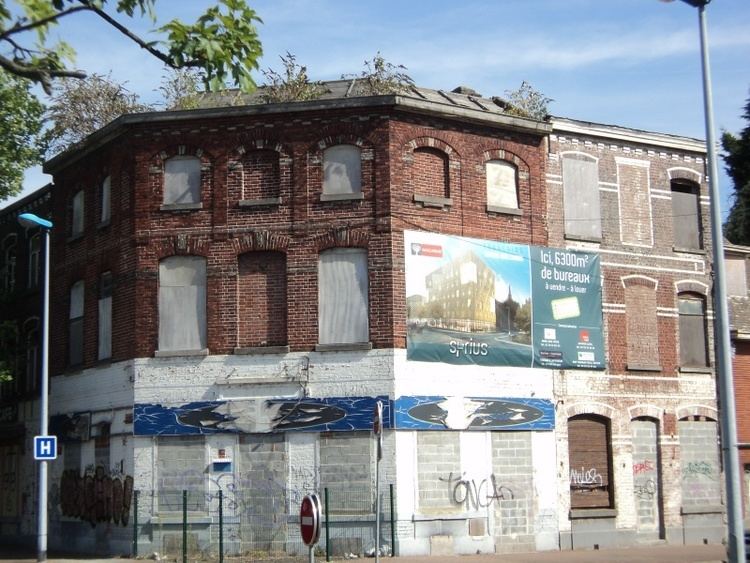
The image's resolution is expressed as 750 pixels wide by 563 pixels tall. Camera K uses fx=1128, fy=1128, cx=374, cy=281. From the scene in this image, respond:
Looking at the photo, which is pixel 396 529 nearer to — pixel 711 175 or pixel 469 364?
pixel 469 364

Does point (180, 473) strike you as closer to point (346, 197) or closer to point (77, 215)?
point (346, 197)

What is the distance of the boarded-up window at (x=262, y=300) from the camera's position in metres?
25.7

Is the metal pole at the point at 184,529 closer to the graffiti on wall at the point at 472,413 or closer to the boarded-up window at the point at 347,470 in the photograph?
the boarded-up window at the point at 347,470

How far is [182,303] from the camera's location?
2619 cm

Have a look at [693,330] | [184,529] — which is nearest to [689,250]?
[693,330]

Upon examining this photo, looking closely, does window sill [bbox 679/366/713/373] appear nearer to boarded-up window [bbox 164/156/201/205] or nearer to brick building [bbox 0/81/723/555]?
brick building [bbox 0/81/723/555]

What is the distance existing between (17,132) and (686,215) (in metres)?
17.9

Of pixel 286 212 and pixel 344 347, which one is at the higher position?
pixel 286 212

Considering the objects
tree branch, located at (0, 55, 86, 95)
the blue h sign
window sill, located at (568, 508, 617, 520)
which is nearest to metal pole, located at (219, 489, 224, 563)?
Result: the blue h sign

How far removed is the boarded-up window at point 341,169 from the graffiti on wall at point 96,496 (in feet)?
26.8

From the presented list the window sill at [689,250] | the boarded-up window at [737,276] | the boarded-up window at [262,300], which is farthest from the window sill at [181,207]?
the boarded-up window at [737,276]

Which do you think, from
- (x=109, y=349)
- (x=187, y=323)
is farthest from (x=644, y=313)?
(x=109, y=349)

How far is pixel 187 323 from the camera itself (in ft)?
85.6

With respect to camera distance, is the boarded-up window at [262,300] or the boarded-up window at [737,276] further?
the boarded-up window at [737,276]
